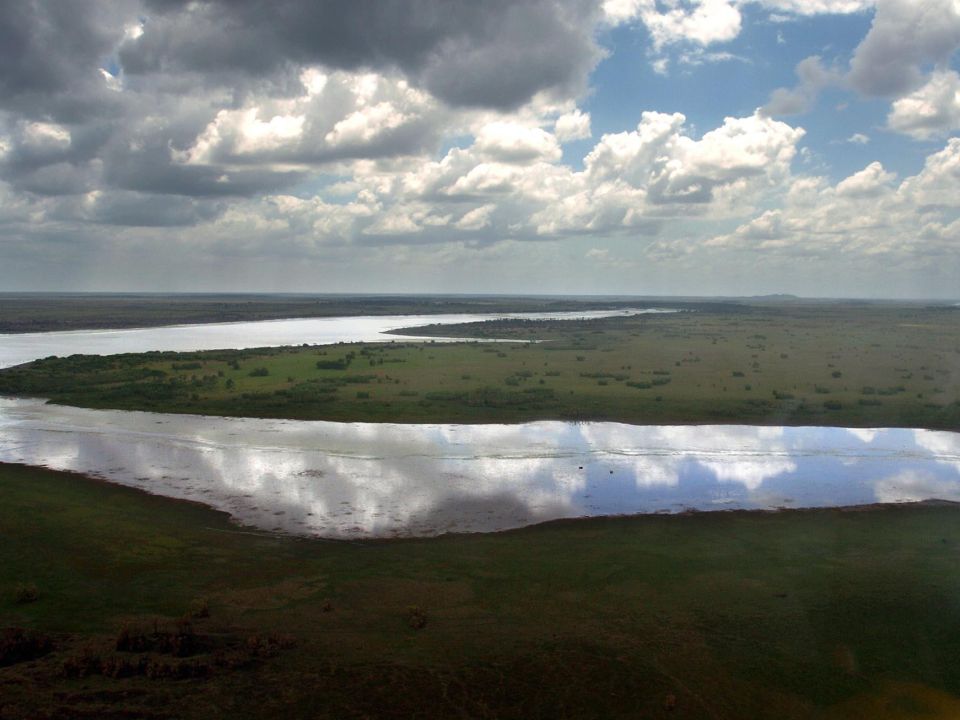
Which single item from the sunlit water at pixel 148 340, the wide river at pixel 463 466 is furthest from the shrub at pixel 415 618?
the sunlit water at pixel 148 340

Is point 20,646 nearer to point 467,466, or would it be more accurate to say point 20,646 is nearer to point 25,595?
point 25,595

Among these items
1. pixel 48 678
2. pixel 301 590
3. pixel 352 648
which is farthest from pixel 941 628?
pixel 48 678

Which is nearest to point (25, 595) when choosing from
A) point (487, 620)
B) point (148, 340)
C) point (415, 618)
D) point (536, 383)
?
point (415, 618)

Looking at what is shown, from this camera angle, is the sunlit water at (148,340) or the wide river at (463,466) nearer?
the wide river at (463,466)

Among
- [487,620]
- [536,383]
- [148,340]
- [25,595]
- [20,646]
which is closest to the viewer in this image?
[20,646]

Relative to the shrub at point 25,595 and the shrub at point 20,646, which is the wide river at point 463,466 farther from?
the shrub at point 20,646
